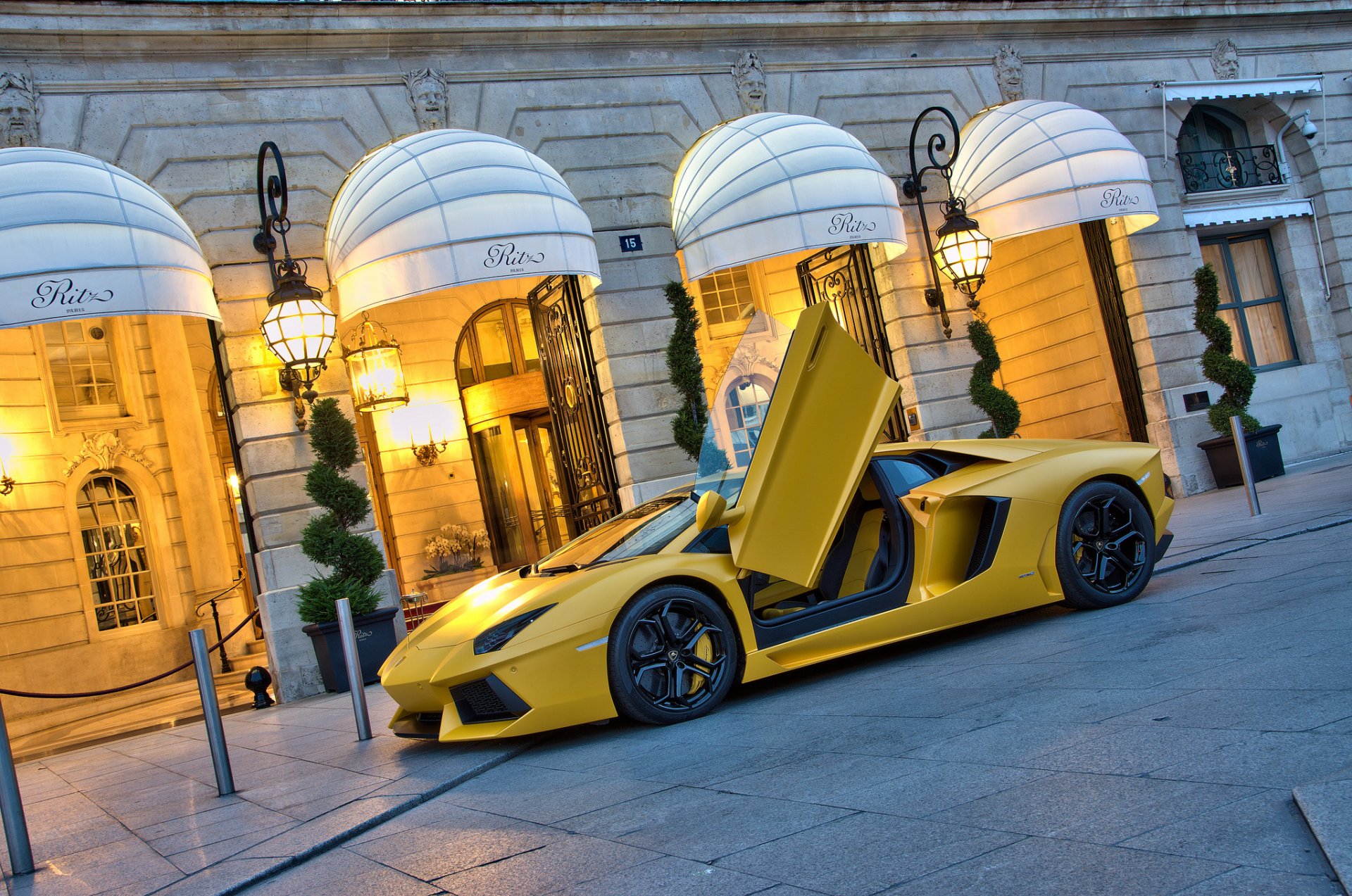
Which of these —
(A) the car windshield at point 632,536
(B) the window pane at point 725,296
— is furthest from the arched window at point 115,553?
(A) the car windshield at point 632,536

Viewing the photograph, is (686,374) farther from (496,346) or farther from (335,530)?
(496,346)

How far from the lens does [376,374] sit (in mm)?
14922

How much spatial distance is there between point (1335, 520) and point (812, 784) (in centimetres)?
597

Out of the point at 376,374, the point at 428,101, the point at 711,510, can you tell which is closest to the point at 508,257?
the point at 428,101

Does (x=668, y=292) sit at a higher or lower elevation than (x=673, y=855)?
higher

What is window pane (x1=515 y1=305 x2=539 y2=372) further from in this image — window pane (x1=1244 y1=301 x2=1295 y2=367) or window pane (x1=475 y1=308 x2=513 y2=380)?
window pane (x1=1244 y1=301 x2=1295 y2=367)

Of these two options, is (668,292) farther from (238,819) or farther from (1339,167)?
(1339,167)

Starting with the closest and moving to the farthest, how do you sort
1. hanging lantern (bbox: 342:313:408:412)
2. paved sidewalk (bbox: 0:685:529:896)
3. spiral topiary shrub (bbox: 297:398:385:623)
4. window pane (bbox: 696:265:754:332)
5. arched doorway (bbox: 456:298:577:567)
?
1. paved sidewalk (bbox: 0:685:529:896)
2. spiral topiary shrub (bbox: 297:398:385:623)
3. hanging lantern (bbox: 342:313:408:412)
4. arched doorway (bbox: 456:298:577:567)
5. window pane (bbox: 696:265:754:332)

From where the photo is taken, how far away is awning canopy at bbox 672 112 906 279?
39.0 ft

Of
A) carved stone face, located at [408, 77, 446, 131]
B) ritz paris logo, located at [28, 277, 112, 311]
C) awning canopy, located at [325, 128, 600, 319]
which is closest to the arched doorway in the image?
carved stone face, located at [408, 77, 446, 131]

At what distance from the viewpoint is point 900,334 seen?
13609 millimetres

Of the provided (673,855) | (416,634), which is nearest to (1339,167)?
(416,634)

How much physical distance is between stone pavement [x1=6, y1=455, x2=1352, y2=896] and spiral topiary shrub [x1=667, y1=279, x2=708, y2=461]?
19.6 ft

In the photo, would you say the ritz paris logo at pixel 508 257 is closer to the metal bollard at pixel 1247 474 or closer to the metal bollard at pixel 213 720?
the metal bollard at pixel 213 720
